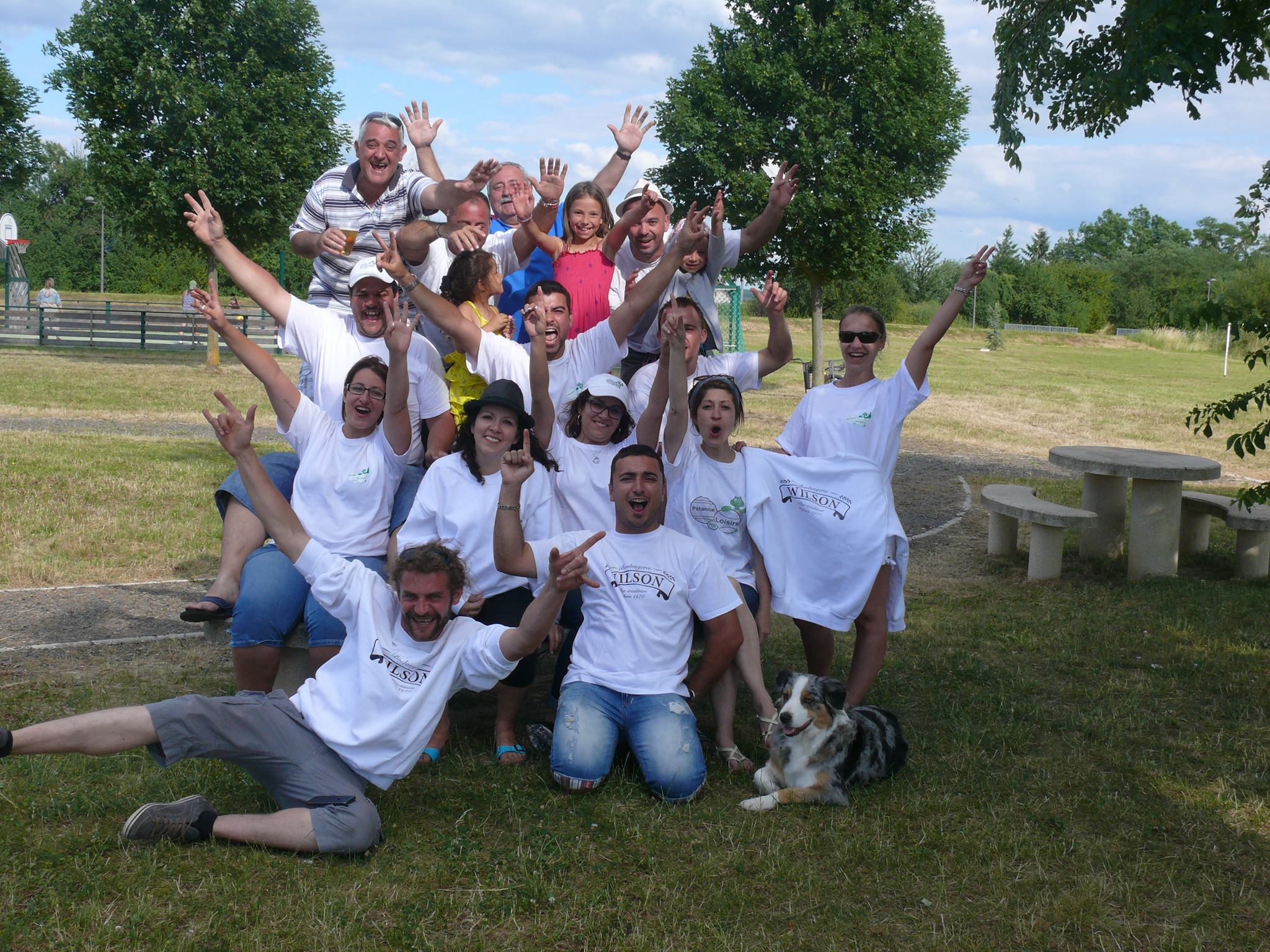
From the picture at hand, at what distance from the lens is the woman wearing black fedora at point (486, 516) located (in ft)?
15.8

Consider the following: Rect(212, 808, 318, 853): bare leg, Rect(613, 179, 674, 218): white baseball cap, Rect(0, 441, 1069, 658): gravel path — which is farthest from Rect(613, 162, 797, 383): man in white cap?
Rect(0, 441, 1069, 658): gravel path

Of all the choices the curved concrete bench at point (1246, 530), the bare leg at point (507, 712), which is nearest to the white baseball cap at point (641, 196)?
the bare leg at point (507, 712)

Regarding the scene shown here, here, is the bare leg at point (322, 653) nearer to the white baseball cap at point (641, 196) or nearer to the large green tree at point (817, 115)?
the white baseball cap at point (641, 196)

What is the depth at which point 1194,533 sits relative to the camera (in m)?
9.81

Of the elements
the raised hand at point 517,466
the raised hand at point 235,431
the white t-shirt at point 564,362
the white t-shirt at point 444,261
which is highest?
the white t-shirt at point 444,261

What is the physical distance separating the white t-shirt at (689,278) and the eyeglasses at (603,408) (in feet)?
3.18

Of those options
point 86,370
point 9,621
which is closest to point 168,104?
point 86,370

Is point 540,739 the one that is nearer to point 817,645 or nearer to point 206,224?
point 817,645

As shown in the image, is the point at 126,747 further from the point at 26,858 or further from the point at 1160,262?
the point at 1160,262

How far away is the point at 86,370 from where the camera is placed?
23688 millimetres

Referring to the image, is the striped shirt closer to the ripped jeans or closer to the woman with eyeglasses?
the woman with eyeglasses

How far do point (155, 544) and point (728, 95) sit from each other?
13.4m

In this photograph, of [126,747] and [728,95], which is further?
[728,95]

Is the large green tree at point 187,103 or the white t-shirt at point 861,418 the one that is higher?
the large green tree at point 187,103
